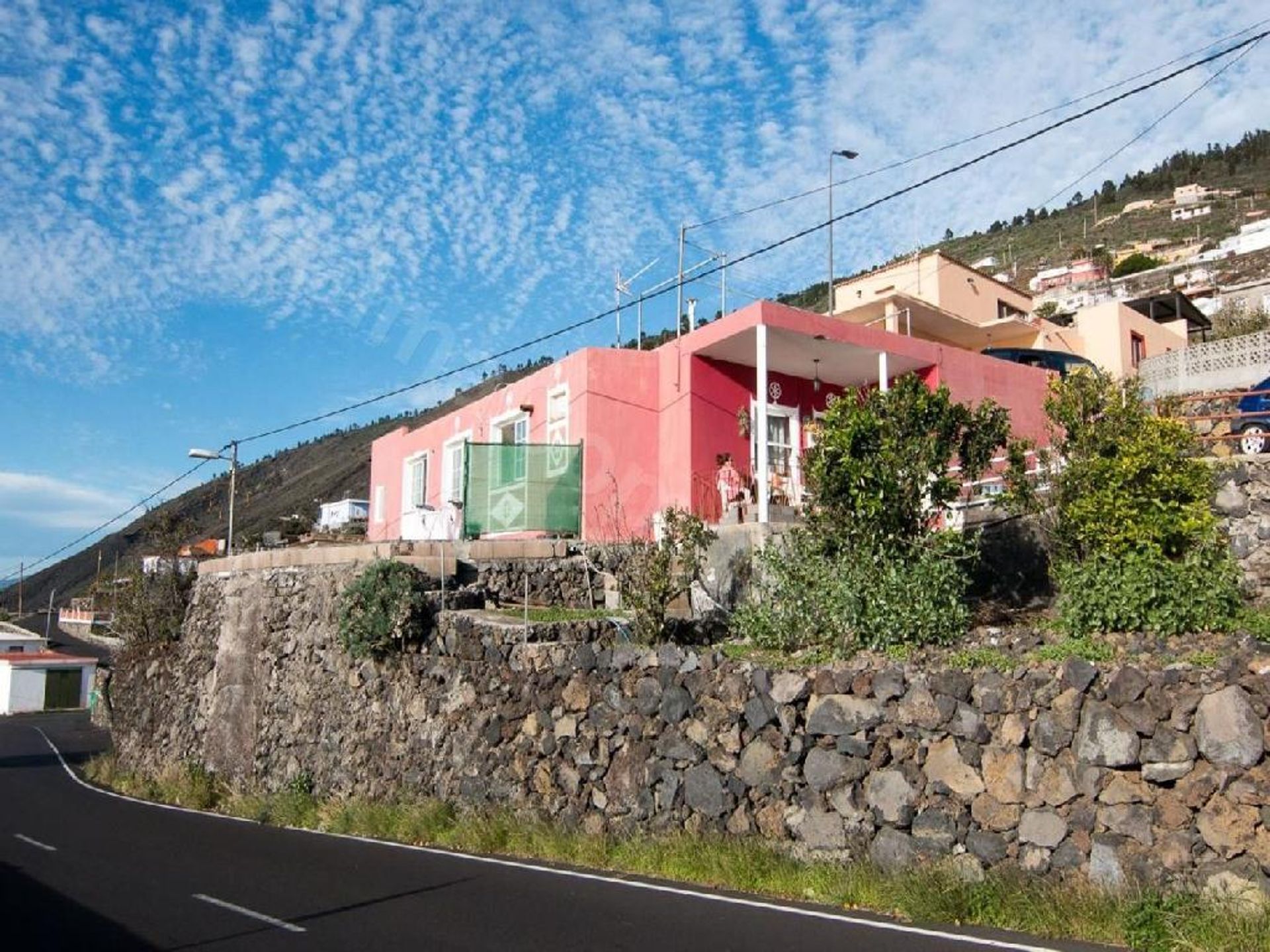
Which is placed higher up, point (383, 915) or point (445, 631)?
point (445, 631)

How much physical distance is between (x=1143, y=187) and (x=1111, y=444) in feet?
369

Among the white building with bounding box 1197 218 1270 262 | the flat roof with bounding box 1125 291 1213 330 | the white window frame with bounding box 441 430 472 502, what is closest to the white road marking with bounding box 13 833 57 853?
the white window frame with bounding box 441 430 472 502

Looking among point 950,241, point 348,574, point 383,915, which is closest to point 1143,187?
point 950,241

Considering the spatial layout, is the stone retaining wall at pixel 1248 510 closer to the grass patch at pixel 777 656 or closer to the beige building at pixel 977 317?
the grass patch at pixel 777 656

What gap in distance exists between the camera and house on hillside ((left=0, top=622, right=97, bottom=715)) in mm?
58188

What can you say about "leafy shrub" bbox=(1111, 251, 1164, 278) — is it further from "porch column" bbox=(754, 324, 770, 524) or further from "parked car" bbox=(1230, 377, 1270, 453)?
"porch column" bbox=(754, 324, 770, 524)

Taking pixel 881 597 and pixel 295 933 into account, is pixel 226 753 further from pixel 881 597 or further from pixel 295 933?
pixel 881 597

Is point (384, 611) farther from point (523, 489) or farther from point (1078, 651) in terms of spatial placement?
point (1078, 651)

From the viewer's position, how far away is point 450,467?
87.4ft

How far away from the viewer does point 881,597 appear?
1142 cm

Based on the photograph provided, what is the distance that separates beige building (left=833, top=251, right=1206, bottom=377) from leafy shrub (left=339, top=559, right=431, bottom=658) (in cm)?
1769

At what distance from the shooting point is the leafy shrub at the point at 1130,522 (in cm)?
1060

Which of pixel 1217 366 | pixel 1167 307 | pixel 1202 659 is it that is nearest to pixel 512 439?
pixel 1217 366

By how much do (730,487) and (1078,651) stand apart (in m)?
9.76
